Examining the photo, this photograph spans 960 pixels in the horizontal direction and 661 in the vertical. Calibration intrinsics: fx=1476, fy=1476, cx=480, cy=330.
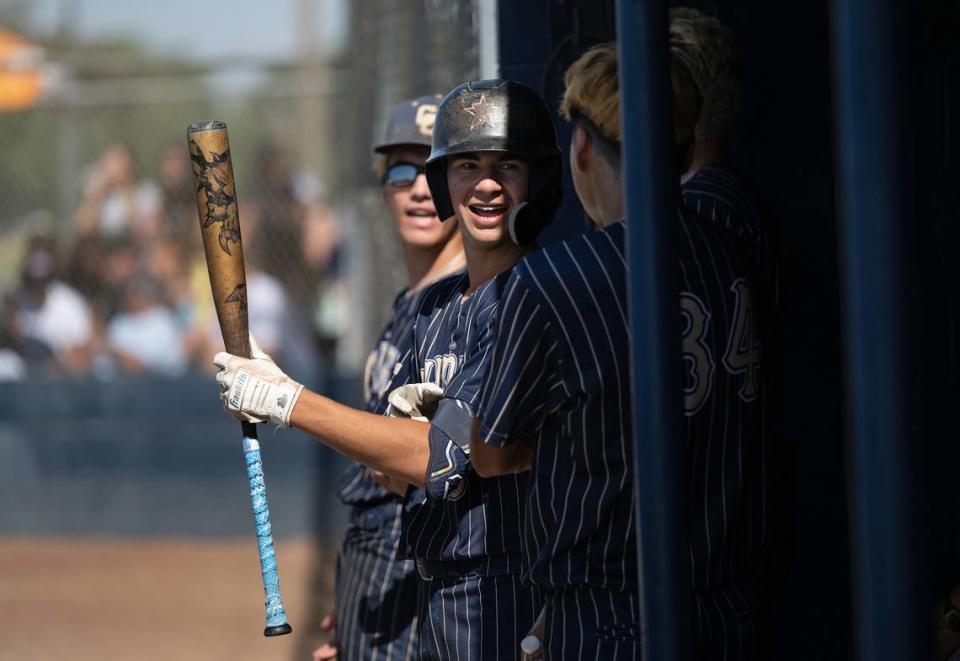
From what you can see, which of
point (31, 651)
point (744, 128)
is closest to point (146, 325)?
point (31, 651)

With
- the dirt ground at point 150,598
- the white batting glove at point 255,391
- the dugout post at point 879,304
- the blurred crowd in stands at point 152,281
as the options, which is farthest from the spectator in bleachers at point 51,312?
the dugout post at point 879,304

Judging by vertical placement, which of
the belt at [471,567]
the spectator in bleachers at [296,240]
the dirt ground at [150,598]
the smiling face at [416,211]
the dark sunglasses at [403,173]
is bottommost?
the dirt ground at [150,598]

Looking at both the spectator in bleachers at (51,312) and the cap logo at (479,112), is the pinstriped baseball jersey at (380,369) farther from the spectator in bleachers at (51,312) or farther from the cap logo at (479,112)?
the spectator in bleachers at (51,312)

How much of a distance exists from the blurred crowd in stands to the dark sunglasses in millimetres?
6091

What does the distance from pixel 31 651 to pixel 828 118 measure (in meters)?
5.12

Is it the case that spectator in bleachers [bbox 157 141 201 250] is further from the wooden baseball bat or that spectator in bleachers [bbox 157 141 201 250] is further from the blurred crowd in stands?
the wooden baseball bat

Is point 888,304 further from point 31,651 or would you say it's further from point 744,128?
point 31,651

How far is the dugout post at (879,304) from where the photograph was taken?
1.61 m

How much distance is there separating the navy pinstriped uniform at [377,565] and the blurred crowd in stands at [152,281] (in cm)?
620

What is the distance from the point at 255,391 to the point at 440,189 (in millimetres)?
530

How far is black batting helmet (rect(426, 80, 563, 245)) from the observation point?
2633 mm

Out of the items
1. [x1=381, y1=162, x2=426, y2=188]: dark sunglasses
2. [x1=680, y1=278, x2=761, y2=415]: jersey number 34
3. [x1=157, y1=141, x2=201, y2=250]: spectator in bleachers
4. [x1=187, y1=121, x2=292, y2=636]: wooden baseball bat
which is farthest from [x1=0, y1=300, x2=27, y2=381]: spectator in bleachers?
[x1=680, y1=278, x2=761, y2=415]: jersey number 34

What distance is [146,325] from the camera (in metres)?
10.5

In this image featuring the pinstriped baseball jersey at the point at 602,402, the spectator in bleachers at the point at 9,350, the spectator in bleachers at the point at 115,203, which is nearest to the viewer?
the pinstriped baseball jersey at the point at 602,402
